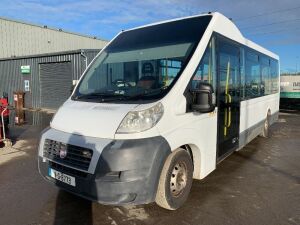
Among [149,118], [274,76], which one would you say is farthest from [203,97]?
[274,76]

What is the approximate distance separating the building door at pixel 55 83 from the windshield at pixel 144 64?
1448 cm

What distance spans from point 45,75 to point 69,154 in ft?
60.3

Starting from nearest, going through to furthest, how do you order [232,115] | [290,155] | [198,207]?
1. [198,207]
2. [232,115]
3. [290,155]

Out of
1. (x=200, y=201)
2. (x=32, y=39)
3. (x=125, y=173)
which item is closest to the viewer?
(x=125, y=173)

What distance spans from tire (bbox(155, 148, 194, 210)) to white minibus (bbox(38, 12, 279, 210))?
0.04 feet

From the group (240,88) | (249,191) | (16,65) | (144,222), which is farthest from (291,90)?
(16,65)

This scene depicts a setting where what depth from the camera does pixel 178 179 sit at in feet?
13.9

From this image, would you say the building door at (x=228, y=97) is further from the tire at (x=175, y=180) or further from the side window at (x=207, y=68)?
the tire at (x=175, y=180)

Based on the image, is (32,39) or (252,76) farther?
(32,39)

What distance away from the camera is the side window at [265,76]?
866 centimetres

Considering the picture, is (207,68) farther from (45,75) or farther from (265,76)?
(45,75)

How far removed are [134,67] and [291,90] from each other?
656 inches

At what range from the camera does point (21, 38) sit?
29.5 meters

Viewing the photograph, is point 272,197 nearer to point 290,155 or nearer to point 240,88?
point 240,88
